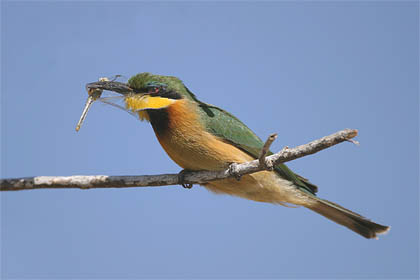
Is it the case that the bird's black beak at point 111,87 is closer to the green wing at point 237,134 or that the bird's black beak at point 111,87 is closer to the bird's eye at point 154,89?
the bird's eye at point 154,89

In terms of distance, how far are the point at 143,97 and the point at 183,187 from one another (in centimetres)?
107

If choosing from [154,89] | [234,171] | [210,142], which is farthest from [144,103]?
[234,171]

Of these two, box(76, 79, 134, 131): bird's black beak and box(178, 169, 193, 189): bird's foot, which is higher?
box(76, 79, 134, 131): bird's black beak

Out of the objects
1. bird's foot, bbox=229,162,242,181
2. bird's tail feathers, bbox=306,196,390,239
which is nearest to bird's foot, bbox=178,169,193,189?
bird's foot, bbox=229,162,242,181

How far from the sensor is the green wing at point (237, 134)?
4.75m

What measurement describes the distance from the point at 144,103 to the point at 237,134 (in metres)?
1.07

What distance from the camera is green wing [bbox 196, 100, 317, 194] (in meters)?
4.75

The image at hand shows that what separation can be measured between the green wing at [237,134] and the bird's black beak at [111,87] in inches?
33.3

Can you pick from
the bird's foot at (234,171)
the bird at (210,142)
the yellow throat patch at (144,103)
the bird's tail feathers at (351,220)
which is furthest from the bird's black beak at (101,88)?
the bird's tail feathers at (351,220)

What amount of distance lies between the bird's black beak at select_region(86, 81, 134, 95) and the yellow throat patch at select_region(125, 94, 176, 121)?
16 cm

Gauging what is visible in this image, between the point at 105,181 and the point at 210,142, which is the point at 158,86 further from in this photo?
the point at 105,181

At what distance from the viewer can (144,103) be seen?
4707 millimetres

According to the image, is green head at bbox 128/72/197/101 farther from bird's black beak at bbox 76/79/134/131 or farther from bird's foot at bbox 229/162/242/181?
bird's foot at bbox 229/162/242/181

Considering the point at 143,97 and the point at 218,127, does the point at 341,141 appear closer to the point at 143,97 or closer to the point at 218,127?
the point at 218,127
